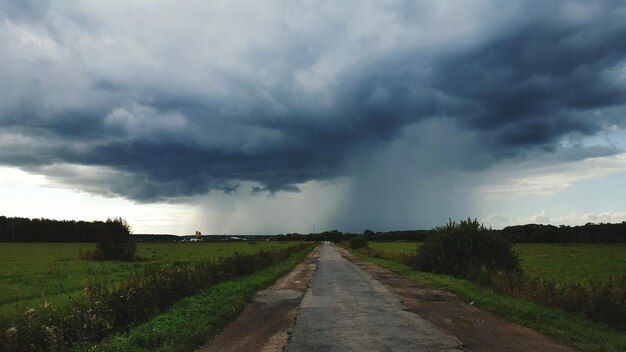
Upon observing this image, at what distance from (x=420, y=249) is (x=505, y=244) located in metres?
6.97

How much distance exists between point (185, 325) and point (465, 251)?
76.8 ft

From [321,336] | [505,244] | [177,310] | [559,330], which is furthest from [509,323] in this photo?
[505,244]

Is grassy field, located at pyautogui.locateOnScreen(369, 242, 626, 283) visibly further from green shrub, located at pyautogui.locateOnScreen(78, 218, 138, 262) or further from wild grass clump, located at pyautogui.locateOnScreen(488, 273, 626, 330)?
green shrub, located at pyautogui.locateOnScreen(78, 218, 138, 262)

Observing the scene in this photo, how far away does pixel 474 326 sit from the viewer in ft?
41.5

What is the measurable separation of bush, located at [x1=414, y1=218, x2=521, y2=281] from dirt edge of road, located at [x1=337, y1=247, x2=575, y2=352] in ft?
35.0

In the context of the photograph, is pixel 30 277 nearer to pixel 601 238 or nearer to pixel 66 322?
pixel 66 322

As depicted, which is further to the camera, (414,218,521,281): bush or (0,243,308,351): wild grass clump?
(414,218,521,281): bush

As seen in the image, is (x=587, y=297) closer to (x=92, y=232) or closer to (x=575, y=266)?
(x=575, y=266)

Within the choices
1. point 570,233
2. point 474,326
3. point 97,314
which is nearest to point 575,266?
point 474,326

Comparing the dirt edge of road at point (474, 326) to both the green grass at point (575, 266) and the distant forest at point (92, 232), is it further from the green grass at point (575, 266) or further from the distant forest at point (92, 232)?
the distant forest at point (92, 232)

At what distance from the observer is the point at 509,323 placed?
13.5 metres

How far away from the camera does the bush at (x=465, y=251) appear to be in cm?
2972

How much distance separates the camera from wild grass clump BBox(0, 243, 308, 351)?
9.66m

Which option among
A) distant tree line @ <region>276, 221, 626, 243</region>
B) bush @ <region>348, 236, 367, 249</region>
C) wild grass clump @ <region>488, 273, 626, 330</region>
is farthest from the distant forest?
wild grass clump @ <region>488, 273, 626, 330</region>
